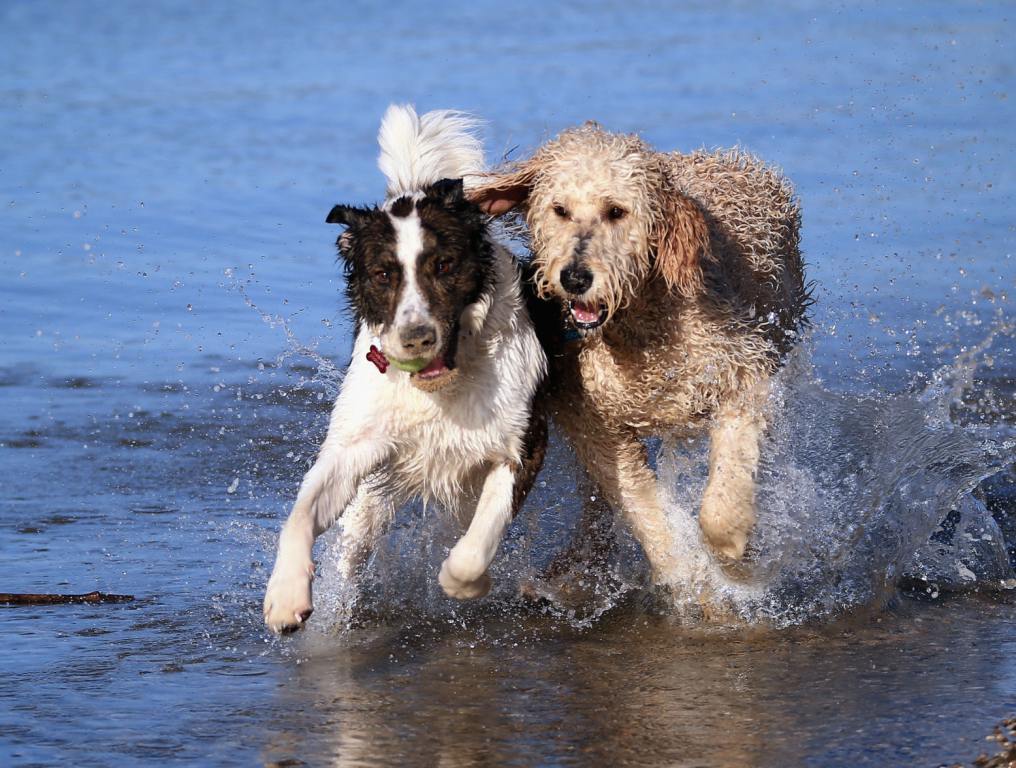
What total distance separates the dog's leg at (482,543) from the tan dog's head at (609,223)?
0.65 meters

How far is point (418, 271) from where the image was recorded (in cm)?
510

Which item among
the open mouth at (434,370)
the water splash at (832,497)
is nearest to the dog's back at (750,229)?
the water splash at (832,497)

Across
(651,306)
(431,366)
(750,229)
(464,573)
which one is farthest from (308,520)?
(750,229)

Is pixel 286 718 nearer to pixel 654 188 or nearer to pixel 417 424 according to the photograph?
pixel 417 424

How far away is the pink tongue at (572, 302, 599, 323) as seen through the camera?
5.42 m

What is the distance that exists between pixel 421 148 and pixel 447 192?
0.34m

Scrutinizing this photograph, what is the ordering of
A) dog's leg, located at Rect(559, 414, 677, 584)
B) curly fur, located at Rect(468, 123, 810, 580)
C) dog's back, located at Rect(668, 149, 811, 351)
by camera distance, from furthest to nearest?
dog's back, located at Rect(668, 149, 811, 351)
dog's leg, located at Rect(559, 414, 677, 584)
curly fur, located at Rect(468, 123, 810, 580)

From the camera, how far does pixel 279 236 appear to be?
14.4 metres

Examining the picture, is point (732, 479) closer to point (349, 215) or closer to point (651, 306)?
point (651, 306)

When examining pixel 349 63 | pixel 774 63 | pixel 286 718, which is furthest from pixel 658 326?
pixel 349 63

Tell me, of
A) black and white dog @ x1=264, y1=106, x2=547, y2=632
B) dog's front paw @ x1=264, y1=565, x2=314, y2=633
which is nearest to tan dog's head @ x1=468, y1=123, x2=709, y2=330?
black and white dog @ x1=264, y1=106, x2=547, y2=632

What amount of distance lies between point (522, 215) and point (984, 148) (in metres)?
12.0

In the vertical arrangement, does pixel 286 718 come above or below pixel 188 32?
below

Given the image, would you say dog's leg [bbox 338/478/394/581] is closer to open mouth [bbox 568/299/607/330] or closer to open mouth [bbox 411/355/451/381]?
open mouth [bbox 411/355/451/381]
